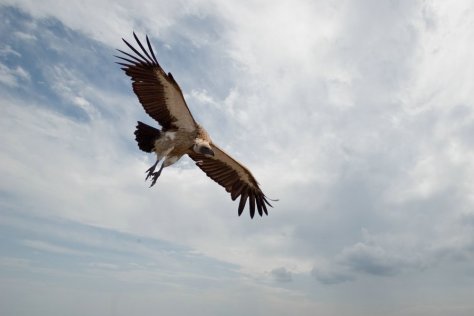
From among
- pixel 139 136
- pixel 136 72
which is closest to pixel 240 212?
pixel 139 136

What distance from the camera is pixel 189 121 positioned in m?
10.7

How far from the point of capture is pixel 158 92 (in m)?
10.3

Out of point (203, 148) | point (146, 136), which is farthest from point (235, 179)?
point (146, 136)

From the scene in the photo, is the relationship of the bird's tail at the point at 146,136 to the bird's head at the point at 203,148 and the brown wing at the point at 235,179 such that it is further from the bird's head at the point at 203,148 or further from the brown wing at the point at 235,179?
the brown wing at the point at 235,179

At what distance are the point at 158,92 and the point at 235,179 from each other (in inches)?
149

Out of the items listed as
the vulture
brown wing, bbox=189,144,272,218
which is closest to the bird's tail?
the vulture

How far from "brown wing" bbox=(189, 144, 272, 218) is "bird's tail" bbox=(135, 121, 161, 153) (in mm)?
2023

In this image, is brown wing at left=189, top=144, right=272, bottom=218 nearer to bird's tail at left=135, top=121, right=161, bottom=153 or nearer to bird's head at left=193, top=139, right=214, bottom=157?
bird's head at left=193, top=139, right=214, bottom=157

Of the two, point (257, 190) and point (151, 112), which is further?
point (257, 190)

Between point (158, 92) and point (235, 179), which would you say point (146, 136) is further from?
point (235, 179)

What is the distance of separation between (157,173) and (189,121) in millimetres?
1548

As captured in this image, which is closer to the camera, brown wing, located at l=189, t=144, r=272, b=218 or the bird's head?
the bird's head

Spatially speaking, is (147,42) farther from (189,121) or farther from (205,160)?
(205,160)

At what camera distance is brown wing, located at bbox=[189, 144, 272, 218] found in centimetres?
1234
